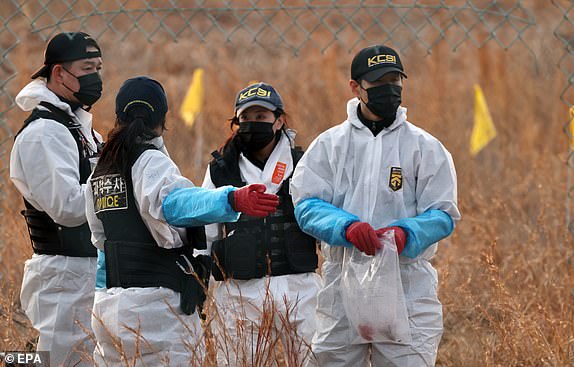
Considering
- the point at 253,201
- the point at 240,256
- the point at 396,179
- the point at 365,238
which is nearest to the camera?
the point at 253,201

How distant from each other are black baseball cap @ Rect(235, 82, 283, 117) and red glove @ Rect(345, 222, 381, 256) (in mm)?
1057

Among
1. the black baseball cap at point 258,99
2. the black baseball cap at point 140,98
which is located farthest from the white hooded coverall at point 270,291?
the black baseball cap at point 140,98

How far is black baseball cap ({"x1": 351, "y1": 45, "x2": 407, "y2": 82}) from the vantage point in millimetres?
4117

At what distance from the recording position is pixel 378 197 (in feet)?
13.3

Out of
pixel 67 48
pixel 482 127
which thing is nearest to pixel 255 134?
pixel 67 48

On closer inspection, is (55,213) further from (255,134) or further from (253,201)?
(253,201)

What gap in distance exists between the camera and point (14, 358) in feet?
14.2

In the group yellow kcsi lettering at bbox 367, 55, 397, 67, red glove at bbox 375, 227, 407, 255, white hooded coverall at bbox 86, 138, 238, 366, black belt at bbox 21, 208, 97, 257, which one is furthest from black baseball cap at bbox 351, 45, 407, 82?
black belt at bbox 21, 208, 97, 257

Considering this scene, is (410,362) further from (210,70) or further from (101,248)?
(210,70)

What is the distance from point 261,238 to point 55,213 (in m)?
0.97

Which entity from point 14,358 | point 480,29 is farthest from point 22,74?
point 480,29

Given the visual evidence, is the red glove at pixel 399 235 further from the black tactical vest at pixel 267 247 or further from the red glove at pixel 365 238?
the black tactical vest at pixel 267 247

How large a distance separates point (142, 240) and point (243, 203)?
22.0 inches

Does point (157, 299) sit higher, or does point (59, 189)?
point (59, 189)
